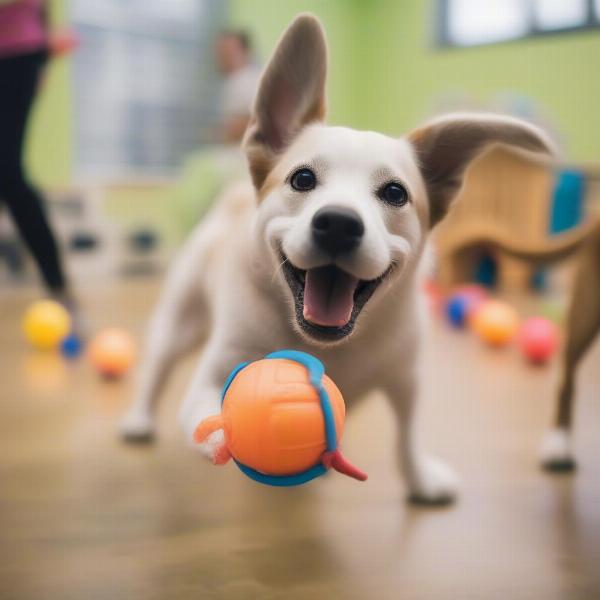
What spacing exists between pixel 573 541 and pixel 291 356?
Answer: 690mm

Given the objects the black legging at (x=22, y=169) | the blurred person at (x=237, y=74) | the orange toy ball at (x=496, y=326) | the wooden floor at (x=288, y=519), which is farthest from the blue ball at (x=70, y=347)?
the blurred person at (x=237, y=74)

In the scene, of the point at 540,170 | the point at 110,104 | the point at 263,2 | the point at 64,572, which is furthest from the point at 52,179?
the point at 64,572

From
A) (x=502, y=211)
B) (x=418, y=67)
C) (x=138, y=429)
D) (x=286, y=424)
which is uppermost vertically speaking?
(x=286, y=424)

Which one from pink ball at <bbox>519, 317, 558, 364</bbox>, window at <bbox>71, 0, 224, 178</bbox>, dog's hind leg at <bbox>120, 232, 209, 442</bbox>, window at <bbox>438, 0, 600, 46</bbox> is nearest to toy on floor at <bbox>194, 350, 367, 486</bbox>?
dog's hind leg at <bbox>120, 232, 209, 442</bbox>

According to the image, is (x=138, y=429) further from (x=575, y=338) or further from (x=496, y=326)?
(x=496, y=326)

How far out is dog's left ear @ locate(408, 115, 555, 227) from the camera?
99 centimetres

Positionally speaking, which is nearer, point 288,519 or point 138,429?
point 288,519

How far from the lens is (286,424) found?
0.77m

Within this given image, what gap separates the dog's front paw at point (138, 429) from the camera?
1648 millimetres

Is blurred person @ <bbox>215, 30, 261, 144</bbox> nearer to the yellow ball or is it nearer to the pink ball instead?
the yellow ball

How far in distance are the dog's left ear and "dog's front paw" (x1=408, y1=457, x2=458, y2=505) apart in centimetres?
56

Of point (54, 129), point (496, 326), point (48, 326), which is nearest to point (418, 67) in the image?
point (54, 129)

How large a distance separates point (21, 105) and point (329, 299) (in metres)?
1.88

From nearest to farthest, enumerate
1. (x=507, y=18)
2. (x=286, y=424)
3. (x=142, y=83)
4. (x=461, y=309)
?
(x=286, y=424), (x=461, y=309), (x=142, y=83), (x=507, y=18)
